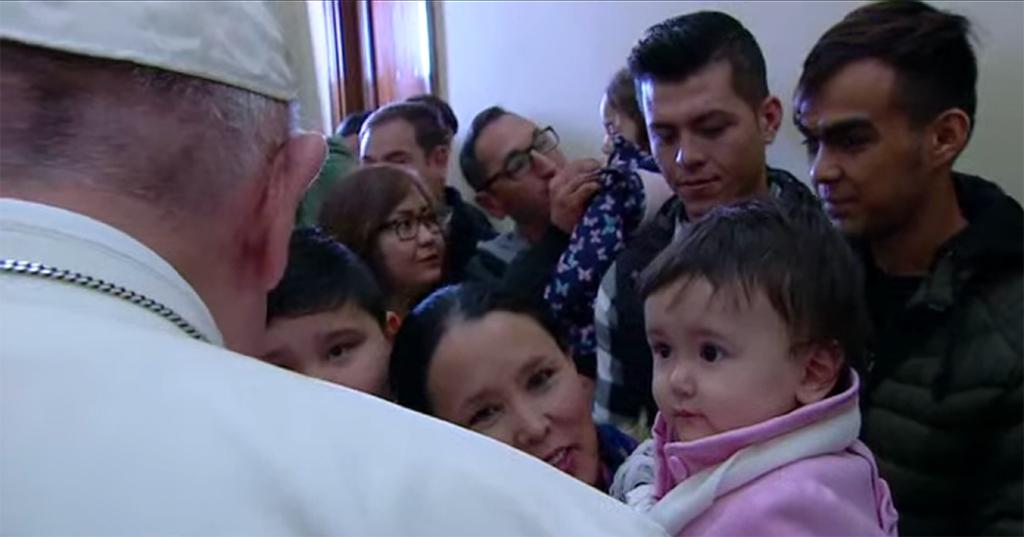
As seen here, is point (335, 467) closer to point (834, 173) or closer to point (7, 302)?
point (7, 302)

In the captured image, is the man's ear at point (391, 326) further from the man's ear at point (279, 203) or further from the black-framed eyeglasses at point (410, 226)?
the man's ear at point (279, 203)

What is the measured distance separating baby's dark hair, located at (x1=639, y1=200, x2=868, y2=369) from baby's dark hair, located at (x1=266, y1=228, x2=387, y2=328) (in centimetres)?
45

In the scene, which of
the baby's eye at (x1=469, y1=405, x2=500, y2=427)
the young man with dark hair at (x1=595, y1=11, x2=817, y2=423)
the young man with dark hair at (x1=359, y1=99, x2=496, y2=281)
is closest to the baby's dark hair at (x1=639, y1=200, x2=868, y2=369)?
the baby's eye at (x1=469, y1=405, x2=500, y2=427)

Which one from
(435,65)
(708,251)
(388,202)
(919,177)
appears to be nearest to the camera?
(708,251)

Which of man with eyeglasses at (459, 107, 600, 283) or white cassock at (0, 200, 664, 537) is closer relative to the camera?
white cassock at (0, 200, 664, 537)

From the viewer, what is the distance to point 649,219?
6.68ft

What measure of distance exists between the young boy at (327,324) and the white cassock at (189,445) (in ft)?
2.81

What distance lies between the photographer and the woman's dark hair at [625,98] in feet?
8.73

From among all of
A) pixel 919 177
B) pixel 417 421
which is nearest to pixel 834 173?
pixel 919 177

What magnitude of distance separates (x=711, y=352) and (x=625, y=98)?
1.67 meters

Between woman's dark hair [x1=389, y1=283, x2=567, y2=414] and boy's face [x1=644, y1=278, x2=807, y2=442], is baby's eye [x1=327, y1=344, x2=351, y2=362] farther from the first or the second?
boy's face [x1=644, y1=278, x2=807, y2=442]

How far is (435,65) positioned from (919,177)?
98.5 inches

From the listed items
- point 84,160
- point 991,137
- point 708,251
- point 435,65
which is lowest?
point 435,65

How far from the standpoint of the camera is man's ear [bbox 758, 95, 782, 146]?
1944mm
